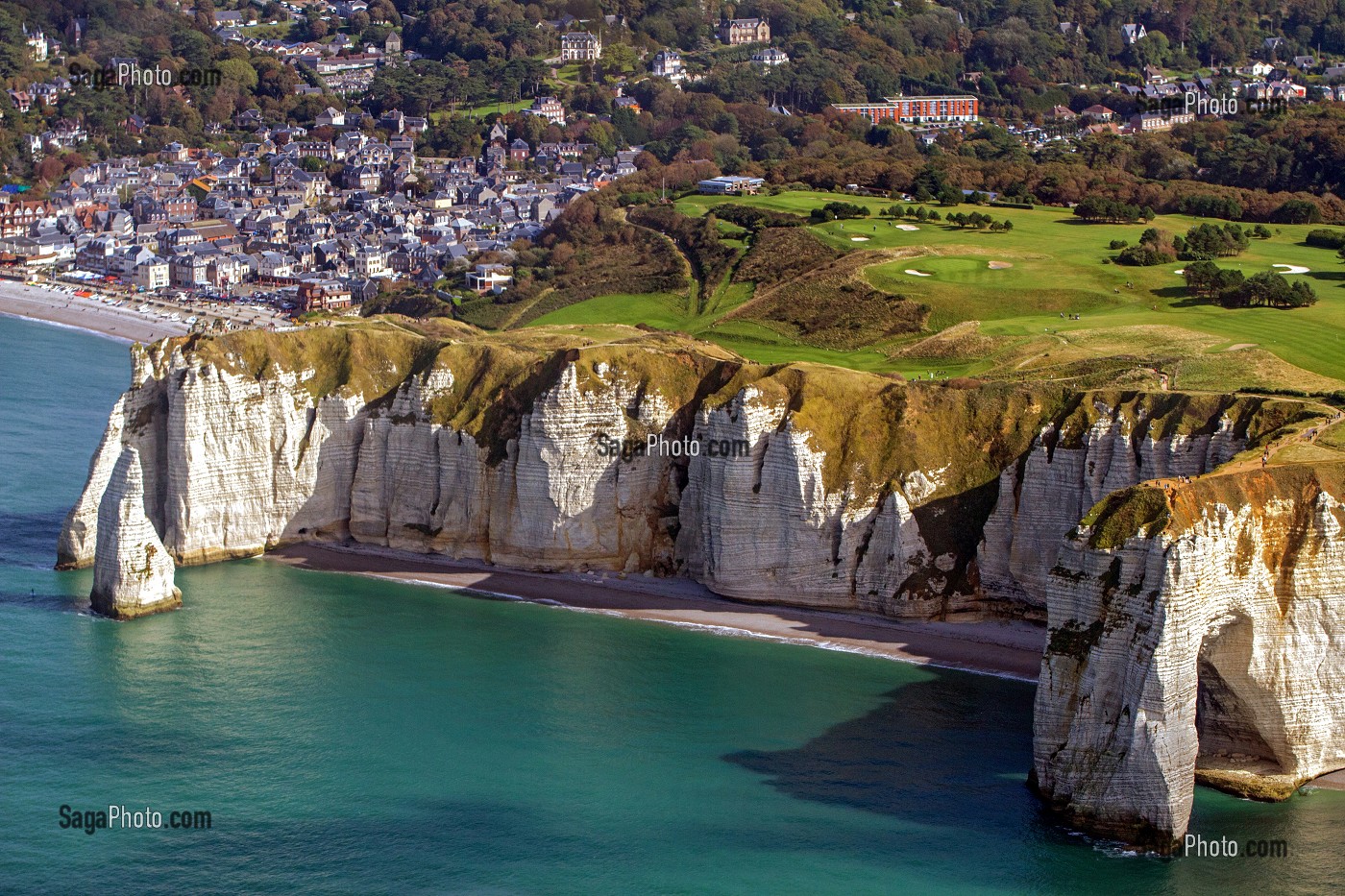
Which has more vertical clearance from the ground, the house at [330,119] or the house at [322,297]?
the house at [330,119]

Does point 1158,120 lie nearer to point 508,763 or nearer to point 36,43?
point 508,763

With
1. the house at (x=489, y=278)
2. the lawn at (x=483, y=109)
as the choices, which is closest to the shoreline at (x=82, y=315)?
the house at (x=489, y=278)

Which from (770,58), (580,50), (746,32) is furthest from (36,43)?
(770,58)

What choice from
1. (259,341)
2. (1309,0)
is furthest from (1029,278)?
(1309,0)

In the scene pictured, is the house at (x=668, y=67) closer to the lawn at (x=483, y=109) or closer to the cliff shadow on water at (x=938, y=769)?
the lawn at (x=483, y=109)

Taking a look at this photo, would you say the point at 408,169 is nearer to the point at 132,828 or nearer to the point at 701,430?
the point at 701,430

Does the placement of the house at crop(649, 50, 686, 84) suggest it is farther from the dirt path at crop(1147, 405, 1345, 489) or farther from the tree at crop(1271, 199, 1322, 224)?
the dirt path at crop(1147, 405, 1345, 489)

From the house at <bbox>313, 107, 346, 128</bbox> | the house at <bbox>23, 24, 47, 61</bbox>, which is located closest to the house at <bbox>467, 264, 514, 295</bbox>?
the house at <bbox>313, 107, 346, 128</bbox>
